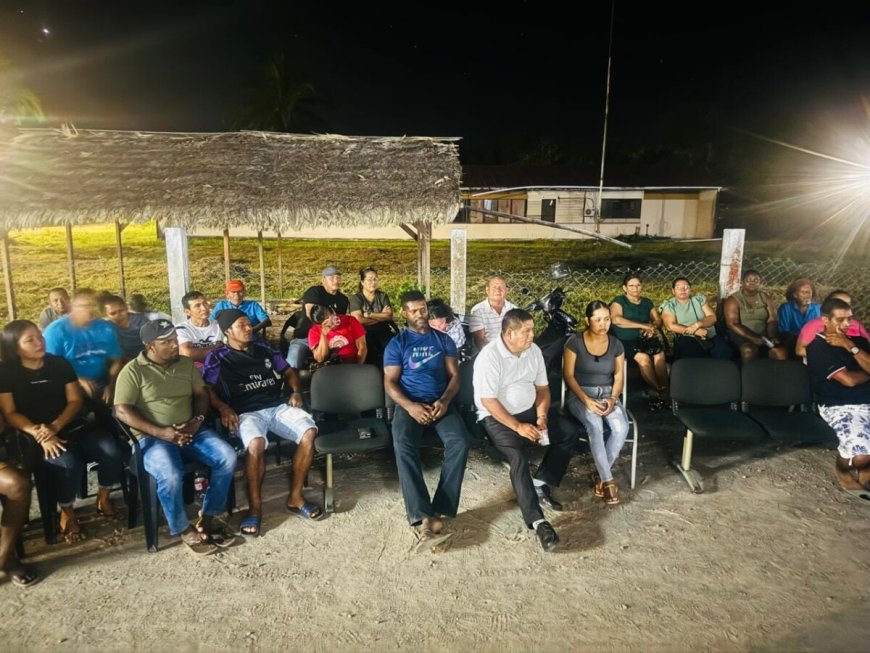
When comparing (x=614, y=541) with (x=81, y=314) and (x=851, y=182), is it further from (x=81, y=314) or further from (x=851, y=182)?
(x=851, y=182)

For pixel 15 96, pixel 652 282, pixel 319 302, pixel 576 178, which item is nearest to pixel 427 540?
pixel 319 302

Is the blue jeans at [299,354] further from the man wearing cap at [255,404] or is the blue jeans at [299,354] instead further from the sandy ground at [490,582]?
the sandy ground at [490,582]

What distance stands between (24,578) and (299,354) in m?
3.16

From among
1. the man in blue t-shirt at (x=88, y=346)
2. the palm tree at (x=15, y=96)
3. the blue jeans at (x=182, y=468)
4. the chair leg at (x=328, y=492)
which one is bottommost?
the chair leg at (x=328, y=492)

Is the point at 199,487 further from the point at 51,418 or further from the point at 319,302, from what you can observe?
the point at 319,302

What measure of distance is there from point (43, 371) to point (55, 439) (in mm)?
515

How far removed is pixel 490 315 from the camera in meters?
6.11

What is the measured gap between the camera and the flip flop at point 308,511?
4273mm

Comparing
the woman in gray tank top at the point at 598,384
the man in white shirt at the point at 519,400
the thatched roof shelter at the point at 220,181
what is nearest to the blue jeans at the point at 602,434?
the woman in gray tank top at the point at 598,384

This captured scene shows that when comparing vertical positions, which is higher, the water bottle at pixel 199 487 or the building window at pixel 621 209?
the building window at pixel 621 209

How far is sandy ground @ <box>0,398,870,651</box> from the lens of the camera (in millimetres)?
3104

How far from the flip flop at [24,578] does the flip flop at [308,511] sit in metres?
1.59

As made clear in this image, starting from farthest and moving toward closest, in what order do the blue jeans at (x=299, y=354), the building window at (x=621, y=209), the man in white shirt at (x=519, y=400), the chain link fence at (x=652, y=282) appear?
the building window at (x=621, y=209) → the chain link fence at (x=652, y=282) → the blue jeans at (x=299, y=354) → the man in white shirt at (x=519, y=400)

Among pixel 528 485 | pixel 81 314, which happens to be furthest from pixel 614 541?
pixel 81 314
